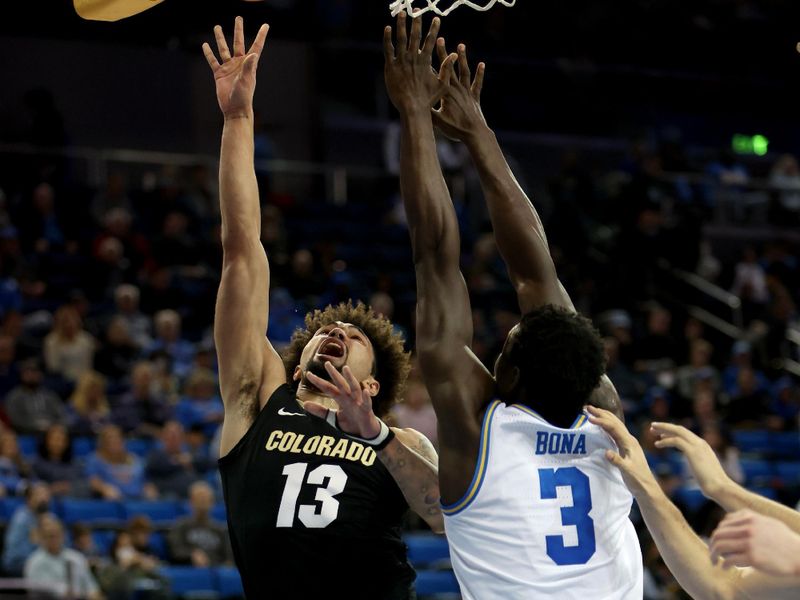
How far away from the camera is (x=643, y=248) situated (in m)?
19.0

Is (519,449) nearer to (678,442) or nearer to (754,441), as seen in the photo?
(678,442)

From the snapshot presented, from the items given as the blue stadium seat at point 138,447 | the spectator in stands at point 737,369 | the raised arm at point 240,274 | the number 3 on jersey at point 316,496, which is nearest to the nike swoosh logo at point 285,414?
the raised arm at point 240,274

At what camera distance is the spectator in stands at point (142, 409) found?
41.4 ft

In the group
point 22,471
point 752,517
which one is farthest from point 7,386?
point 752,517

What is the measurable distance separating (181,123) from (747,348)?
868 cm

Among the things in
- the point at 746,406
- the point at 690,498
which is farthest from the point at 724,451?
the point at 746,406

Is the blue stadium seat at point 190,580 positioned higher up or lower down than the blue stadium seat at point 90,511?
lower down

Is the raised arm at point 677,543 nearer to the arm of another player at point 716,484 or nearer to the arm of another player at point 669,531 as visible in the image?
the arm of another player at point 669,531

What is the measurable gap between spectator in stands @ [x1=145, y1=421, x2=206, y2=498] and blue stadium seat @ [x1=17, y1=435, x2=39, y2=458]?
3.37ft

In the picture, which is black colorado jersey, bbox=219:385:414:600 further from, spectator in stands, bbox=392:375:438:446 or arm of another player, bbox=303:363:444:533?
spectator in stands, bbox=392:375:438:446

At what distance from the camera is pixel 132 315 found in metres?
14.1

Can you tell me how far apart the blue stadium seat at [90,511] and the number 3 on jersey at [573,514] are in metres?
7.35

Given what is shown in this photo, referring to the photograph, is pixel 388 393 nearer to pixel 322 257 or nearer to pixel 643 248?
pixel 322 257

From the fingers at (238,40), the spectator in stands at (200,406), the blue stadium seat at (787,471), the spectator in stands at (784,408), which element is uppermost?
the fingers at (238,40)
